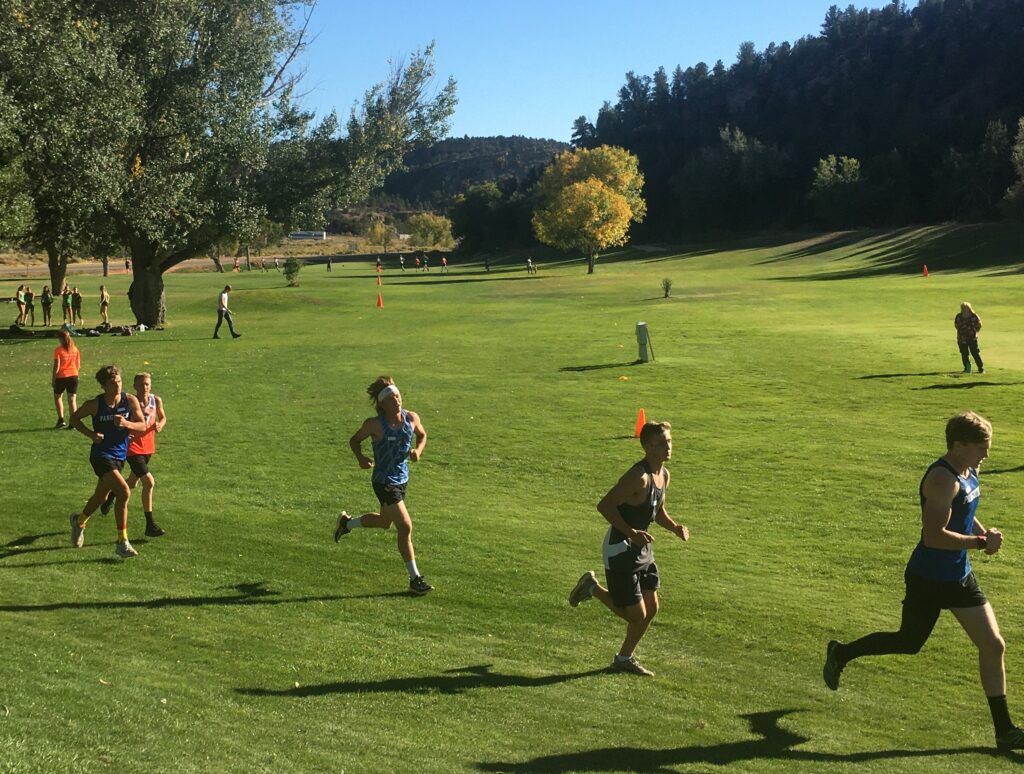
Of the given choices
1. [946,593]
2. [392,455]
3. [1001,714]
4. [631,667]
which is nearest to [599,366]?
[392,455]

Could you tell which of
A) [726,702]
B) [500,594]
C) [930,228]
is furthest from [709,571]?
[930,228]

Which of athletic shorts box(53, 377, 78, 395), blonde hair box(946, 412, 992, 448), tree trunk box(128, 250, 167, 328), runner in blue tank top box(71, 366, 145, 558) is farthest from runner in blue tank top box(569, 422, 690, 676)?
tree trunk box(128, 250, 167, 328)

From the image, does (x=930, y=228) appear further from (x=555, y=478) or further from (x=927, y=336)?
(x=555, y=478)

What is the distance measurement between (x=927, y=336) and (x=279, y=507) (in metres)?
25.7

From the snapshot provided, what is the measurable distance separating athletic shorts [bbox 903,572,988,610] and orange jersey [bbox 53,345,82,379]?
16.9 m

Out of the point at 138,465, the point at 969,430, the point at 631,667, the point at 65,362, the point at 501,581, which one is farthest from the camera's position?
the point at 65,362

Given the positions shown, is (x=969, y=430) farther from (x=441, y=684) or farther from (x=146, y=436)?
(x=146, y=436)

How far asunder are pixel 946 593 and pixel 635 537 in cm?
215

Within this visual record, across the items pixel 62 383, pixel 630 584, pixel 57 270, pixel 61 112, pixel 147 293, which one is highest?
pixel 61 112

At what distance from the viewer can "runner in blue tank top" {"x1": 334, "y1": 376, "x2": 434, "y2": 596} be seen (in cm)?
1030

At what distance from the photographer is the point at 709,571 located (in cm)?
1162

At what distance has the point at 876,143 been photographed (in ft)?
537

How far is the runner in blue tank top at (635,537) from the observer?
8.04m

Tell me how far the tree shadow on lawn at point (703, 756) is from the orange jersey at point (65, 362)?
1591 cm
